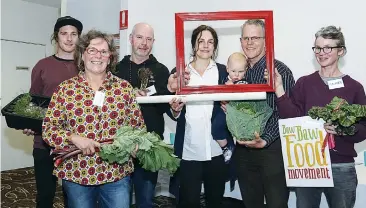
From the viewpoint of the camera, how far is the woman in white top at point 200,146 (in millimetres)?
2275

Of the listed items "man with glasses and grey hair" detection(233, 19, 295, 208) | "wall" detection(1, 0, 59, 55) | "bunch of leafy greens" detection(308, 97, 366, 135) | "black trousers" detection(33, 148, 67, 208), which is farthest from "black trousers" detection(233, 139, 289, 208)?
"wall" detection(1, 0, 59, 55)

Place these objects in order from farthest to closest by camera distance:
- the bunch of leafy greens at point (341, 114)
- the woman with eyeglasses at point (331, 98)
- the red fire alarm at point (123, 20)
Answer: the red fire alarm at point (123, 20)
the woman with eyeglasses at point (331, 98)
the bunch of leafy greens at point (341, 114)

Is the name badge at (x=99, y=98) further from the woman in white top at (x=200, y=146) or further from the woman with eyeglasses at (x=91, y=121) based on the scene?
the woman in white top at (x=200, y=146)

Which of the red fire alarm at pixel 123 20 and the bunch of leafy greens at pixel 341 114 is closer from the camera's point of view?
the bunch of leafy greens at pixel 341 114

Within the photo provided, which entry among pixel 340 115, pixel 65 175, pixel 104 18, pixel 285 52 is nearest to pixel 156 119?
pixel 65 175

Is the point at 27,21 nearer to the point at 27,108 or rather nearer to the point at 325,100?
the point at 27,108

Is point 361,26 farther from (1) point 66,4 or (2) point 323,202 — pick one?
(1) point 66,4

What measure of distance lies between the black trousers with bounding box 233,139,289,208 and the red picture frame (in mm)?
383

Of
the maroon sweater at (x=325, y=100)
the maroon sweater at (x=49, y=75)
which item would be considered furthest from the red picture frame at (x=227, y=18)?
the maroon sweater at (x=49, y=75)

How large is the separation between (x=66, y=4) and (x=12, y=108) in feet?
7.78

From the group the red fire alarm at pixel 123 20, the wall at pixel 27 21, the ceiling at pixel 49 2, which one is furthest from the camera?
the ceiling at pixel 49 2

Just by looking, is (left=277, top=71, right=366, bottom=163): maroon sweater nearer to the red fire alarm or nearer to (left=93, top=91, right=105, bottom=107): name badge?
(left=93, top=91, right=105, bottom=107): name badge

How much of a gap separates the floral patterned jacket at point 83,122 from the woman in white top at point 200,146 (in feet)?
1.54

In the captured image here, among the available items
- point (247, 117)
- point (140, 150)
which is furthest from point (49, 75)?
point (247, 117)
